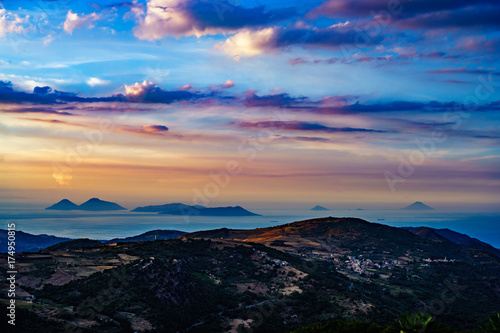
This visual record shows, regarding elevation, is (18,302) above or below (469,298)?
above

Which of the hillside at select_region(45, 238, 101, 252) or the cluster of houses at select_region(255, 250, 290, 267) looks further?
the hillside at select_region(45, 238, 101, 252)

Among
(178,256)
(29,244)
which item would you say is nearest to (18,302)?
(178,256)

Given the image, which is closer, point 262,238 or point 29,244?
point 262,238

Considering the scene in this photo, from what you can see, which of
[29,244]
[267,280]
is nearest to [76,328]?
[267,280]

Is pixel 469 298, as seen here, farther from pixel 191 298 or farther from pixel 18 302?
pixel 18 302

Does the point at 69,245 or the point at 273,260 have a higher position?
the point at 273,260

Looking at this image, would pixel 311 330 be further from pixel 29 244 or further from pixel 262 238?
pixel 29 244

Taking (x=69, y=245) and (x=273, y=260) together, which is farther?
(x=69, y=245)

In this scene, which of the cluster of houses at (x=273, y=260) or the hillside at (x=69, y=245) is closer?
the cluster of houses at (x=273, y=260)

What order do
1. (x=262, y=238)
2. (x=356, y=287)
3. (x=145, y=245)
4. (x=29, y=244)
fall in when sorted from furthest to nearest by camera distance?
(x=29, y=244) < (x=262, y=238) < (x=145, y=245) < (x=356, y=287)

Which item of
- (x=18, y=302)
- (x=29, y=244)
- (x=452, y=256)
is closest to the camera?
(x=18, y=302)
